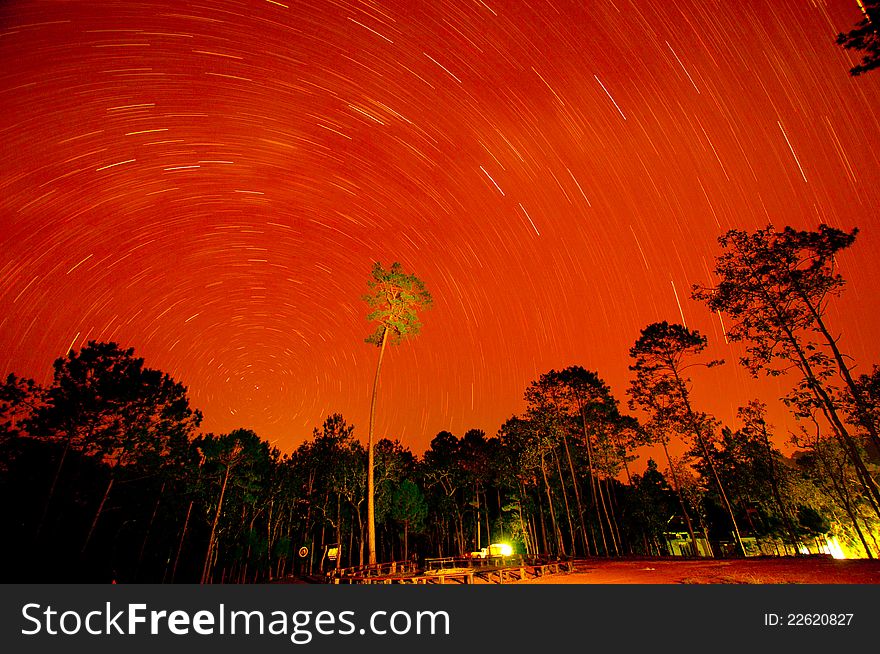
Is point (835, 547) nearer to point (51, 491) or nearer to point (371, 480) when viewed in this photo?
point (371, 480)

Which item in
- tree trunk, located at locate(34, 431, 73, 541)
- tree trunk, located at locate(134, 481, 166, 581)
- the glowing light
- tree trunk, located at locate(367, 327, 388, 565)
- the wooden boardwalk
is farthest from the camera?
the glowing light

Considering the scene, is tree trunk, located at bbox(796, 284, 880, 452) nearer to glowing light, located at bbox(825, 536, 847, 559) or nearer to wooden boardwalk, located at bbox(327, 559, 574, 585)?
wooden boardwalk, located at bbox(327, 559, 574, 585)

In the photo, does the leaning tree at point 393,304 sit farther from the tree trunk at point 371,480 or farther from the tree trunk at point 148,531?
the tree trunk at point 148,531

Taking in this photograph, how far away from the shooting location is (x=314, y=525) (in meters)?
52.1

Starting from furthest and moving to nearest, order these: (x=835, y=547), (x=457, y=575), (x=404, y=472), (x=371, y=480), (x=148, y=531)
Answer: (x=404, y=472) → (x=835, y=547) → (x=148, y=531) → (x=371, y=480) → (x=457, y=575)

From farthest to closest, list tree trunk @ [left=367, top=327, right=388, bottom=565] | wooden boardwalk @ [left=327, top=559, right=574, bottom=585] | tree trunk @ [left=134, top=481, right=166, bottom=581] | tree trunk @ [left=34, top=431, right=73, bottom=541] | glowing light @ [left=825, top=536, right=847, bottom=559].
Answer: glowing light @ [left=825, top=536, right=847, bottom=559] < tree trunk @ [left=134, top=481, right=166, bottom=581] < tree trunk @ [left=34, top=431, right=73, bottom=541] < tree trunk @ [left=367, top=327, right=388, bottom=565] < wooden boardwalk @ [left=327, top=559, right=574, bottom=585]

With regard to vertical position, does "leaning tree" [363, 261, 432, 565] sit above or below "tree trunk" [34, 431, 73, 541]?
above

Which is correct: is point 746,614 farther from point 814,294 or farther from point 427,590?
point 814,294

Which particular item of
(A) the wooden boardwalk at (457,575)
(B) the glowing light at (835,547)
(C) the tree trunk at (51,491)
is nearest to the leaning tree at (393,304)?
(A) the wooden boardwalk at (457,575)

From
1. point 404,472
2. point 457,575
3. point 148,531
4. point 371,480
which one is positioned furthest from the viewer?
point 404,472

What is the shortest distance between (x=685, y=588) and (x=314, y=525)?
5796cm

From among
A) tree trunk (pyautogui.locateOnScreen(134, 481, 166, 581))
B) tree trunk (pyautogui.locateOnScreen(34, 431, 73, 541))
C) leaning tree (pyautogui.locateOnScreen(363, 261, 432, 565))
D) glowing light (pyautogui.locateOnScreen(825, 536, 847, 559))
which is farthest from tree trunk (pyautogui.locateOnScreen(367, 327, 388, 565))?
glowing light (pyautogui.locateOnScreen(825, 536, 847, 559))

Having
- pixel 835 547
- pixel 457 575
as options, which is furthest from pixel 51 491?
pixel 835 547

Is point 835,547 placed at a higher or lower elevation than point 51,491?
lower
